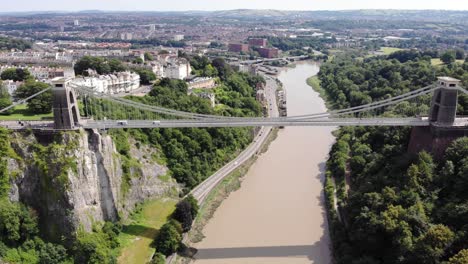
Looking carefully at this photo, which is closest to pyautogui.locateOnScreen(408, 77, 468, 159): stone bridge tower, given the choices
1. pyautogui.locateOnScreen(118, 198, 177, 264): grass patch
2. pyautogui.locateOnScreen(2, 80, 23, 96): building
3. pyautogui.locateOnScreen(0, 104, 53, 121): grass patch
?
pyautogui.locateOnScreen(118, 198, 177, 264): grass patch

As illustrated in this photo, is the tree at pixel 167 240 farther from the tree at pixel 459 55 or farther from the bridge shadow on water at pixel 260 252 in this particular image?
the tree at pixel 459 55

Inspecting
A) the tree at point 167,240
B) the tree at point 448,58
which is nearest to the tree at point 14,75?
the tree at point 167,240

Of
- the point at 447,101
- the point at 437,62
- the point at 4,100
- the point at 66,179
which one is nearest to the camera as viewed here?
the point at 66,179

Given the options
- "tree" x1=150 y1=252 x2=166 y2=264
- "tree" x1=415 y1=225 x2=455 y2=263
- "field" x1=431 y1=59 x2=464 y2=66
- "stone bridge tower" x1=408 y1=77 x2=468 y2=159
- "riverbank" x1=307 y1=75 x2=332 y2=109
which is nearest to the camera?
"tree" x1=415 y1=225 x2=455 y2=263

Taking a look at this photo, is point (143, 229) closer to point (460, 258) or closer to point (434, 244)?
point (434, 244)

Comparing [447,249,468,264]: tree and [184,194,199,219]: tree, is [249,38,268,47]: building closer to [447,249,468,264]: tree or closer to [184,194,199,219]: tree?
[184,194,199,219]: tree

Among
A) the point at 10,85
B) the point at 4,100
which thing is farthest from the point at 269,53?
the point at 4,100
